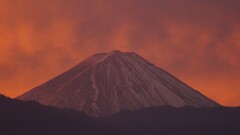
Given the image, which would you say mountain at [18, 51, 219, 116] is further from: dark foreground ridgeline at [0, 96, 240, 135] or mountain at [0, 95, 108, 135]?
mountain at [0, 95, 108, 135]

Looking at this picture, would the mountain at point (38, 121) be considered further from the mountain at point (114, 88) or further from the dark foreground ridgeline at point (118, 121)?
the mountain at point (114, 88)

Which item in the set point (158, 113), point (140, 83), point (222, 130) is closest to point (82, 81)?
point (140, 83)

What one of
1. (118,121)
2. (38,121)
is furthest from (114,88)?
(38,121)

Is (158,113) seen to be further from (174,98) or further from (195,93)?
(195,93)

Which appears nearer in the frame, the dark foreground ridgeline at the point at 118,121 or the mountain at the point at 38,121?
the mountain at the point at 38,121

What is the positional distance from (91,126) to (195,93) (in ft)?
291

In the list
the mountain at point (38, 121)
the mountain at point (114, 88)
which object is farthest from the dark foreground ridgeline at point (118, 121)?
the mountain at point (114, 88)

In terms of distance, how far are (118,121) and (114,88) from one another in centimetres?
4972

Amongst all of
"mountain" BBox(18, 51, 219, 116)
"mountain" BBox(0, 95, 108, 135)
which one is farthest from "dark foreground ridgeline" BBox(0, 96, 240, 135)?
"mountain" BBox(18, 51, 219, 116)

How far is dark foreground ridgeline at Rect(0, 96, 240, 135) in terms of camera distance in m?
69.5

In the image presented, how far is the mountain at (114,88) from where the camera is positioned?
142 metres

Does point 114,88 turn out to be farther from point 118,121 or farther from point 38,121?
point 38,121

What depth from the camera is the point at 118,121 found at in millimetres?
103000

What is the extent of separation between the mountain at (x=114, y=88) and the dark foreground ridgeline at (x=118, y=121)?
27068 mm
